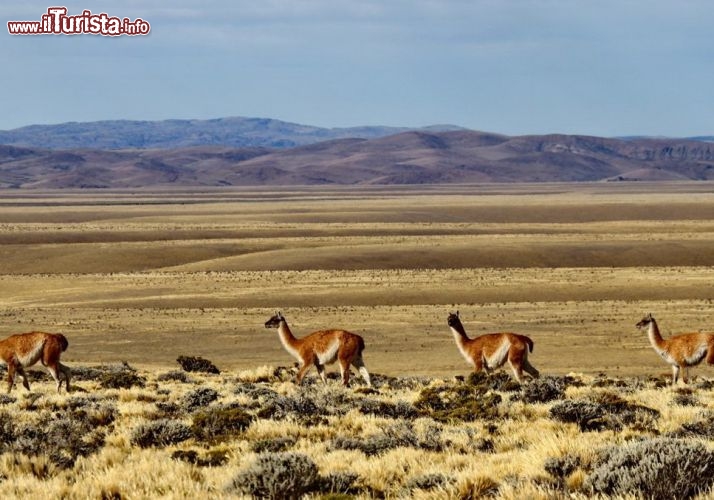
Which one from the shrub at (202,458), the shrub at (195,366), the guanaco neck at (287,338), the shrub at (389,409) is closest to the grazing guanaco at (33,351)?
the guanaco neck at (287,338)

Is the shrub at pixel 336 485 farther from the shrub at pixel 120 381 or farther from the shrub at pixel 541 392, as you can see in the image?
the shrub at pixel 120 381

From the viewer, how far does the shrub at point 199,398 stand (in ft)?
43.7

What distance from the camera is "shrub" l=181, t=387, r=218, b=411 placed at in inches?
524

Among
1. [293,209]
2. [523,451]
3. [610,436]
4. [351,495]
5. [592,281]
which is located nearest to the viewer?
[351,495]

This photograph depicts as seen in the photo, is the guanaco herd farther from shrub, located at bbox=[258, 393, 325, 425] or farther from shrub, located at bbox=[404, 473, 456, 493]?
shrub, located at bbox=[404, 473, 456, 493]

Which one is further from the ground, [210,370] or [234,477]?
[234,477]

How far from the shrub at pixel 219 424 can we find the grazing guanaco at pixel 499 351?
5.08 m

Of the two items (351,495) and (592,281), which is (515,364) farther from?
(592,281)

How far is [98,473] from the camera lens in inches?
330

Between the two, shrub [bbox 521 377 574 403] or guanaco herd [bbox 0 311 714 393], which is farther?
guanaco herd [bbox 0 311 714 393]

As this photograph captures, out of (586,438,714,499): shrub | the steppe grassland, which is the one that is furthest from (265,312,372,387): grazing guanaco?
(586,438,714,499): shrub

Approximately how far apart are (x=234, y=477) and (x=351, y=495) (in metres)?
0.87

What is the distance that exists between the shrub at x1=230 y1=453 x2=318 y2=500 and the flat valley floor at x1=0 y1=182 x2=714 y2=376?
1705cm

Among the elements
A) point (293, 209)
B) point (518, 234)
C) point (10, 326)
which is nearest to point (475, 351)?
point (10, 326)
